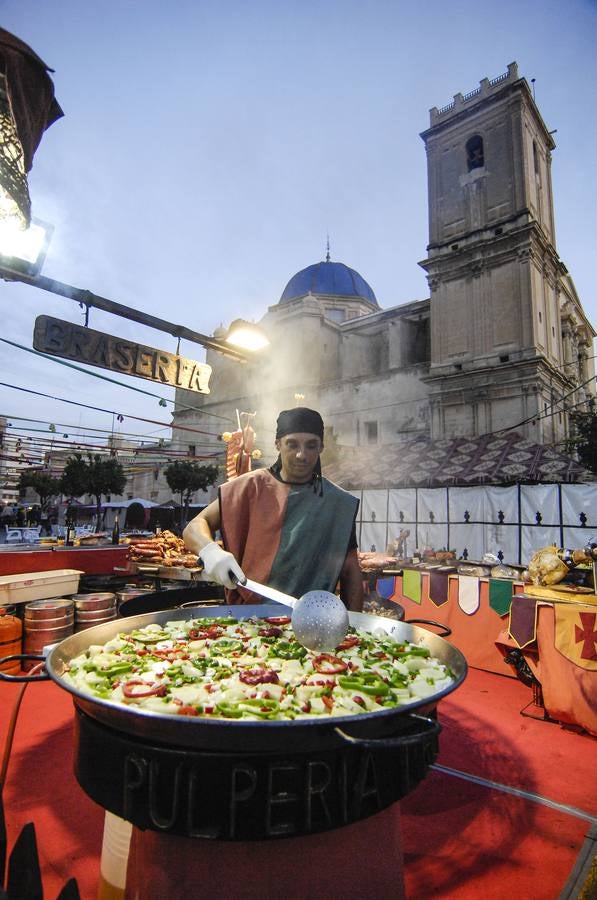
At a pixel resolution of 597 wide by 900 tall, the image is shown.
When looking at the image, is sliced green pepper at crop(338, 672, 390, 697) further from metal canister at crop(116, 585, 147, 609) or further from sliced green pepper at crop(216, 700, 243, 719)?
metal canister at crop(116, 585, 147, 609)

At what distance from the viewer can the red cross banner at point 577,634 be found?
4.43 meters

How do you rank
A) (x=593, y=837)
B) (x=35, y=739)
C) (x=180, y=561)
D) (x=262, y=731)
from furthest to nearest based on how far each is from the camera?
1. (x=180, y=561)
2. (x=35, y=739)
3. (x=593, y=837)
4. (x=262, y=731)

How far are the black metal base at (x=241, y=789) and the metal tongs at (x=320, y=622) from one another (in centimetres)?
61

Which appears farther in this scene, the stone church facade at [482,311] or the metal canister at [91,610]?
the stone church facade at [482,311]

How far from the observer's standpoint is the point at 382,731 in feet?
4.51

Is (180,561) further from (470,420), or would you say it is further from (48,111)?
(470,420)

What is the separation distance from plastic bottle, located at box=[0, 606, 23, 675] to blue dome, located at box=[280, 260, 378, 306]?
3383 centimetres

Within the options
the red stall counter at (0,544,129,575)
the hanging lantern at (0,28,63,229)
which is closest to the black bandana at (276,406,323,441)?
the hanging lantern at (0,28,63,229)

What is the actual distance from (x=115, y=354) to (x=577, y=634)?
656 cm

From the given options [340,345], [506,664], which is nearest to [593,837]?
[506,664]

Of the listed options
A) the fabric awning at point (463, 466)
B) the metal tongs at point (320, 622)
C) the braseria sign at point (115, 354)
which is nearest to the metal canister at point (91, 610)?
the braseria sign at point (115, 354)

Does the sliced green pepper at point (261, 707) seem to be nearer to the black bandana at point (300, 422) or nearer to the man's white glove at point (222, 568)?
the man's white glove at point (222, 568)

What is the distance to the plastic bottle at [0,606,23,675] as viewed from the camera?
224 inches

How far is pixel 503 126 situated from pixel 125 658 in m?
29.9
